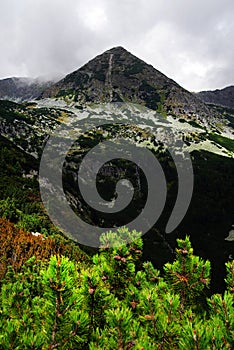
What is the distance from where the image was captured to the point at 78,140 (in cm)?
12119

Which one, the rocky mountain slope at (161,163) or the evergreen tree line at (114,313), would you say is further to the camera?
the rocky mountain slope at (161,163)

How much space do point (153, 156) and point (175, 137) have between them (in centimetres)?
2427

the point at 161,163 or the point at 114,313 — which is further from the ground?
the point at 114,313

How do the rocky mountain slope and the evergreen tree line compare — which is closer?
the evergreen tree line

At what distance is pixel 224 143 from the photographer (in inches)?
5989

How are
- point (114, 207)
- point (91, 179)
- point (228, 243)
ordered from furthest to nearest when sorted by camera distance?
1. point (91, 179)
2. point (114, 207)
3. point (228, 243)

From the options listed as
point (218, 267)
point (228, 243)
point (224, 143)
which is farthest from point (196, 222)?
point (224, 143)

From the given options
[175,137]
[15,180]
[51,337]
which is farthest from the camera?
[175,137]

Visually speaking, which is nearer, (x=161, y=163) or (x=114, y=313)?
(x=114, y=313)

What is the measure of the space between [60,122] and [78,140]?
28.7 metres

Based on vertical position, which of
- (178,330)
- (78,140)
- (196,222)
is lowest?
(196,222)

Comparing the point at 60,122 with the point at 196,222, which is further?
the point at 60,122

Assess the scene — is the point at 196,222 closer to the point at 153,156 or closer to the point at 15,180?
the point at 153,156

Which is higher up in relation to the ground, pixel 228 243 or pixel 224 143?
pixel 224 143
